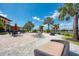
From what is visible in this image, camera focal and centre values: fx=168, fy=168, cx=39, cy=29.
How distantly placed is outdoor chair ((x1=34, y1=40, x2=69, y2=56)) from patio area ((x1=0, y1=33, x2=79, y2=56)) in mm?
88

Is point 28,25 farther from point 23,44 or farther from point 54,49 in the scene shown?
point 54,49

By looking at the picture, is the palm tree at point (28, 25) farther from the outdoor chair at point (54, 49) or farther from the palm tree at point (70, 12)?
the palm tree at point (70, 12)

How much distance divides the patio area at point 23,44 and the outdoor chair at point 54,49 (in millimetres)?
88

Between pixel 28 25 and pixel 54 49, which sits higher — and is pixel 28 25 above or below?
above

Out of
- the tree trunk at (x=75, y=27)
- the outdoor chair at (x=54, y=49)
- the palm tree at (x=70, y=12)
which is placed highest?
the palm tree at (x=70, y=12)

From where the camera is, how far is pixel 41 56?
254cm

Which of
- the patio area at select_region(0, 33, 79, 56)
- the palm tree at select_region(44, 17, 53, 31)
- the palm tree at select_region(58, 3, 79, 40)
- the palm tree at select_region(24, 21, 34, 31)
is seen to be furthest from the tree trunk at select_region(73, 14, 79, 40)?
the palm tree at select_region(24, 21, 34, 31)

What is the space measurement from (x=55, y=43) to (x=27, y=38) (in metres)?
0.47

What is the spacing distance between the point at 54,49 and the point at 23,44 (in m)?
0.51

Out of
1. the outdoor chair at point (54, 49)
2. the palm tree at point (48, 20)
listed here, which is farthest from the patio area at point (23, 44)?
the palm tree at point (48, 20)

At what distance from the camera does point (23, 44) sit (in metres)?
2.69

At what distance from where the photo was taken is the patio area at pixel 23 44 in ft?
8.62

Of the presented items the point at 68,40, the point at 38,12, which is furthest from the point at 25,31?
the point at 68,40

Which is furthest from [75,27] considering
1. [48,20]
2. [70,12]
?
[48,20]
